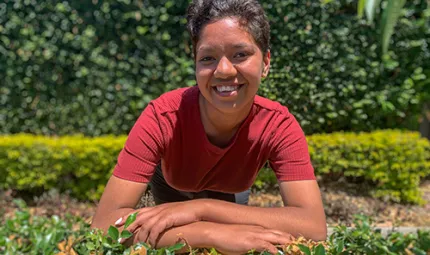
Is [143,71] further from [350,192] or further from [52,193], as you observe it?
[350,192]

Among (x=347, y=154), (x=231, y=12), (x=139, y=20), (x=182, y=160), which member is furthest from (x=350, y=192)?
(x=231, y=12)

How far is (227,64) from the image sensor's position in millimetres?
2061

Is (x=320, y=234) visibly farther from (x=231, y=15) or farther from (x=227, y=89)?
(x=231, y=15)

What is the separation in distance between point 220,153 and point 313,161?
118 inches

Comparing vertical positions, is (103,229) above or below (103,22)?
below

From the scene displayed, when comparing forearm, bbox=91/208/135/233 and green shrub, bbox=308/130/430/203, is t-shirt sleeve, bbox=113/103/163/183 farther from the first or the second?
green shrub, bbox=308/130/430/203

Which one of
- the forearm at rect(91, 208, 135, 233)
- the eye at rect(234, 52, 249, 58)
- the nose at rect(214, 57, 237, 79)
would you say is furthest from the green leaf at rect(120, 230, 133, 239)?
the eye at rect(234, 52, 249, 58)

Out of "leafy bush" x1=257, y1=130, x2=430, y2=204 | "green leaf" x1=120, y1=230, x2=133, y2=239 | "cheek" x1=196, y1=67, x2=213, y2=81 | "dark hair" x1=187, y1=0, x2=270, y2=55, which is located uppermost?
"dark hair" x1=187, y1=0, x2=270, y2=55

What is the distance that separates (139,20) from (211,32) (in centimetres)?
411

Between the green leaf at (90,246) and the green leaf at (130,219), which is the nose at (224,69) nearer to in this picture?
the green leaf at (130,219)

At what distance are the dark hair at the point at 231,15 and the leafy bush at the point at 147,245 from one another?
833 mm

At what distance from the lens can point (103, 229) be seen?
210 centimetres

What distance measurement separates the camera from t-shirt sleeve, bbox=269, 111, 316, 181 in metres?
2.22

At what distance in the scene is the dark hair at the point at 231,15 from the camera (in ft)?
6.93
